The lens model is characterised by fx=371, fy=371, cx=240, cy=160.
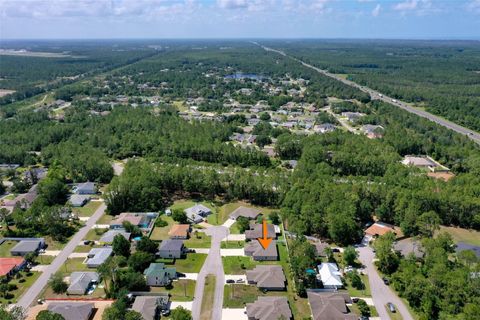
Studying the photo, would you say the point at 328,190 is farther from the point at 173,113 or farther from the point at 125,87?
the point at 125,87

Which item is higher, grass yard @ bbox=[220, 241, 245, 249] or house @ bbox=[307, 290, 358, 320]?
house @ bbox=[307, 290, 358, 320]

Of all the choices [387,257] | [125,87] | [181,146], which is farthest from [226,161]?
[125,87]

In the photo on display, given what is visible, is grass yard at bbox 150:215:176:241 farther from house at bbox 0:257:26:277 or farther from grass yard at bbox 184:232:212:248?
house at bbox 0:257:26:277

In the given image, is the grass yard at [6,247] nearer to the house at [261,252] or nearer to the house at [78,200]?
the house at [78,200]

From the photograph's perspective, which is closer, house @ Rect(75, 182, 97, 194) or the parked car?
the parked car

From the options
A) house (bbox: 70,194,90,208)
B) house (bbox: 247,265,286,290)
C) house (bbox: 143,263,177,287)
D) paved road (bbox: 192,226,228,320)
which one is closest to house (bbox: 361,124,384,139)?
paved road (bbox: 192,226,228,320)

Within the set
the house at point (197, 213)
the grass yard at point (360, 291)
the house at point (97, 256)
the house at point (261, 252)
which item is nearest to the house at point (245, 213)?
the house at point (197, 213)

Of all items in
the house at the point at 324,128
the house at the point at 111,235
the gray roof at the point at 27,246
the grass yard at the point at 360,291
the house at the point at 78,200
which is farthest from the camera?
the house at the point at 324,128
